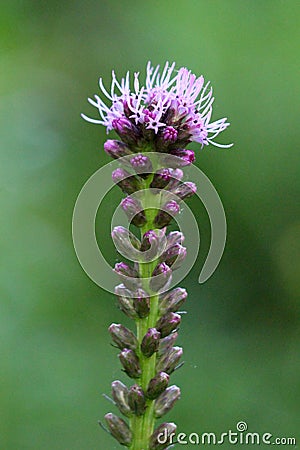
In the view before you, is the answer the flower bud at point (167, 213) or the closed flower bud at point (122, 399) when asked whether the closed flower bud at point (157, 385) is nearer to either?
the closed flower bud at point (122, 399)

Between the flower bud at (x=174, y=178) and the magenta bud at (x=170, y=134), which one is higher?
the magenta bud at (x=170, y=134)

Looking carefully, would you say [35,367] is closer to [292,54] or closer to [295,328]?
[295,328]

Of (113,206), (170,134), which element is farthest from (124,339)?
(113,206)

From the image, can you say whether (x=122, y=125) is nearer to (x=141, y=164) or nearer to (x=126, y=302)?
(x=141, y=164)

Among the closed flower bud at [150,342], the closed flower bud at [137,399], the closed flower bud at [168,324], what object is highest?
the closed flower bud at [168,324]

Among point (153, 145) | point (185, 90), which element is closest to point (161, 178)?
point (153, 145)

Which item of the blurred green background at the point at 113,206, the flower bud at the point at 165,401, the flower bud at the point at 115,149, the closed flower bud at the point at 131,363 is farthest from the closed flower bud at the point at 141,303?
the blurred green background at the point at 113,206

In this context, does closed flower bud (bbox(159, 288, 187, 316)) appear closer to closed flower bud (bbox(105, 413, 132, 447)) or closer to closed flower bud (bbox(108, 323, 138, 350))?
closed flower bud (bbox(108, 323, 138, 350))

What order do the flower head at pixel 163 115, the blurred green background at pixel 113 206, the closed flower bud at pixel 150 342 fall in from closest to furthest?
the closed flower bud at pixel 150 342
the flower head at pixel 163 115
the blurred green background at pixel 113 206

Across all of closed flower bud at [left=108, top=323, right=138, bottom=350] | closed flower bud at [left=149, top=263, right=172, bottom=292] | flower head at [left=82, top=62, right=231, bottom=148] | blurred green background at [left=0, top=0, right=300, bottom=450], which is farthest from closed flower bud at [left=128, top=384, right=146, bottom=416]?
blurred green background at [left=0, top=0, right=300, bottom=450]
